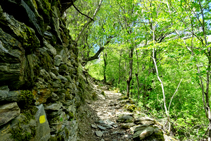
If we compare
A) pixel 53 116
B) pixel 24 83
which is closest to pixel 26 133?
pixel 24 83

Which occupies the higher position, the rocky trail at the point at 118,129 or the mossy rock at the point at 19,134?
the mossy rock at the point at 19,134

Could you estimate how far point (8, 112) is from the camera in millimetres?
1676

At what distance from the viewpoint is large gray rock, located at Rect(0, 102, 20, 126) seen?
1580mm

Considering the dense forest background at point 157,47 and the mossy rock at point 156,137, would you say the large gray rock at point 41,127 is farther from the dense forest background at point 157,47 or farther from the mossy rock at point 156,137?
the dense forest background at point 157,47

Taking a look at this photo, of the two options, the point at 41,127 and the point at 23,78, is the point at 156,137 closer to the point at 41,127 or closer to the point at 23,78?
the point at 41,127

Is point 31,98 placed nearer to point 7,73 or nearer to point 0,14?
point 7,73

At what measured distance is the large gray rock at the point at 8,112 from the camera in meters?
1.58

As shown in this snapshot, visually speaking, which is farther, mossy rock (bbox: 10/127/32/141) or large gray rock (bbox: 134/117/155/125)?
large gray rock (bbox: 134/117/155/125)

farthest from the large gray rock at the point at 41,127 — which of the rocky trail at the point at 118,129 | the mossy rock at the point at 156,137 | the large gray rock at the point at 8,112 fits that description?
the mossy rock at the point at 156,137

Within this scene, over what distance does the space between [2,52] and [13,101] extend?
0.85 m

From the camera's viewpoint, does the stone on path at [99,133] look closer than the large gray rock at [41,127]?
No

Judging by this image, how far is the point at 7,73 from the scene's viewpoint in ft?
5.49

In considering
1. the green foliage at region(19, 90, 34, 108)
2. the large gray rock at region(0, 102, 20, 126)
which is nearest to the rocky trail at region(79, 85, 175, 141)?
the green foliage at region(19, 90, 34, 108)

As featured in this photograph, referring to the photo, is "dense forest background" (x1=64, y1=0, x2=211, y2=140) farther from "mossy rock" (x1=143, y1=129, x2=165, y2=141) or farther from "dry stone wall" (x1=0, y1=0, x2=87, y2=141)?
"dry stone wall" (x1=0, y1=0, x2=87, y2=141)
